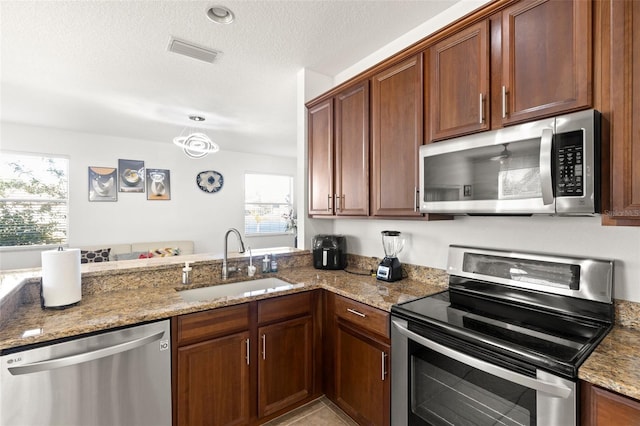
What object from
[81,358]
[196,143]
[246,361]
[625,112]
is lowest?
[246,361]

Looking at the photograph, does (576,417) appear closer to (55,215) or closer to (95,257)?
(95,257)

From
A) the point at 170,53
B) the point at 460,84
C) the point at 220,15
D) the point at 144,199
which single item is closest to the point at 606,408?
the point at 460,84

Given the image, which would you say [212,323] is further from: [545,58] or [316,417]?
[545,58]

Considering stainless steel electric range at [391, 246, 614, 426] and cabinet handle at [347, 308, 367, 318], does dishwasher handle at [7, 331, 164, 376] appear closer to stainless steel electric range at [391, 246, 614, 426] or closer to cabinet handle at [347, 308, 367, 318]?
cabinet handle at [347, 308, 367, 318]

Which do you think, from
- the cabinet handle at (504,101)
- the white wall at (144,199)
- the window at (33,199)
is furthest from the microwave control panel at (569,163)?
the window at (33,199)

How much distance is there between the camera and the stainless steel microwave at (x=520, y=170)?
3.66 ft

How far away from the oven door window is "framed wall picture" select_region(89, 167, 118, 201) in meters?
5.22

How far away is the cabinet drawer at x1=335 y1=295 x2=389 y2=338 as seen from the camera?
64.6 inches

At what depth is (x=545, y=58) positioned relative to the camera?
127 centimetres

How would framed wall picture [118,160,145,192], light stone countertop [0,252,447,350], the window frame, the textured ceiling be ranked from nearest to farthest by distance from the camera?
light stone countertop [0,252,447,350] → the textured ceiling → framed wall picture [118,160,145,192] → the window frame

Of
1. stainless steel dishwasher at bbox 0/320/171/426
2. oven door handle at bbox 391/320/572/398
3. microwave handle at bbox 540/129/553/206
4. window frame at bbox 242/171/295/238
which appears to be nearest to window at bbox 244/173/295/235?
window frame at bbox 242/171/295/238

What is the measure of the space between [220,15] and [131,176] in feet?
13.3

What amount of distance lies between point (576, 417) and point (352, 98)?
6.87 feet

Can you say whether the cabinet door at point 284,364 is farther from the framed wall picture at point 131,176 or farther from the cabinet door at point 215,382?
the framed wall picture at point 131,176
